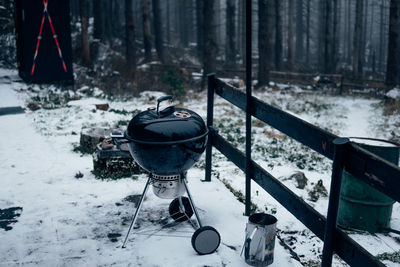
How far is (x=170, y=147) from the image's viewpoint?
148 inches

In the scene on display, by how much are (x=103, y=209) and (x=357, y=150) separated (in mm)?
3291

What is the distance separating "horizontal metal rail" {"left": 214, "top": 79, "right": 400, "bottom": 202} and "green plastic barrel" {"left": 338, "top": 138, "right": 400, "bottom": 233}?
179 cm

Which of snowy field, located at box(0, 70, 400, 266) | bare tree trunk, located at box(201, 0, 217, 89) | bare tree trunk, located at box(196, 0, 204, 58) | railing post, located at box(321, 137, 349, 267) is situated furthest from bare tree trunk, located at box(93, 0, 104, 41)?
railing post, located at box(321, 137, 349, 267)

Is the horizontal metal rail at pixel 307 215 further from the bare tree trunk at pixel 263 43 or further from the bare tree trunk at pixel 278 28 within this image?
the bare tree trunk at pixel 278 28

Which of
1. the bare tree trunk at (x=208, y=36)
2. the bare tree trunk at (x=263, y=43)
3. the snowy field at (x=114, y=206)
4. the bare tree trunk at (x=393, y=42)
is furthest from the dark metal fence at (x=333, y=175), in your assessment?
the bare tree trunk at (x=263, y=43)

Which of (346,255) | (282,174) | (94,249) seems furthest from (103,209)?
(282,174)

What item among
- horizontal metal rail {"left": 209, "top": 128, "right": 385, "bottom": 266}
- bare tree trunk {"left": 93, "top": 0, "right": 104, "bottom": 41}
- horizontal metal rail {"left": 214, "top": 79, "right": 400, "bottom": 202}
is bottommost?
horizontal metal rail {"left": 209, "top": 128, "right": 385, "bottom": 266}

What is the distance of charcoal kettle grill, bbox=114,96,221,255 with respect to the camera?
12.3 ft

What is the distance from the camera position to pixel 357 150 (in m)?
2.73

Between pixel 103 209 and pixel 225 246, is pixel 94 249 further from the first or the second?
pixel 225 246

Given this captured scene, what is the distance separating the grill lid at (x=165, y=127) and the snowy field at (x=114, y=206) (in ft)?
3.66

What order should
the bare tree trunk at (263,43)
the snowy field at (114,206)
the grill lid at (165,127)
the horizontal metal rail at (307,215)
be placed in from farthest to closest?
the bare tree trunk at (263,43)
the snowy field at (114,206)
the grill lid at (165,127)
the horizontal metal rail at (307,215)

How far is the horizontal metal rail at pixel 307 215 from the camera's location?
9.10 ft

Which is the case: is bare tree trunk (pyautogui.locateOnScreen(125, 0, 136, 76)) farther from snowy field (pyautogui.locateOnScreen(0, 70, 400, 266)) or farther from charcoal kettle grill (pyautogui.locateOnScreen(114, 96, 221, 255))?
charcoal kettle grill (pyautogui.locateOnScreen(114, 96, 221, 255))
